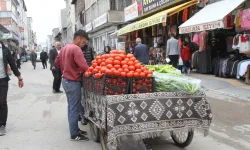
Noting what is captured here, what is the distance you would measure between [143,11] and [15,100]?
37.4 feet

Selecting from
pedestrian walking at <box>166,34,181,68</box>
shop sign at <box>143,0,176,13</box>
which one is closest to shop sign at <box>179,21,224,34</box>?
pedestrian walking at <box>166,34,181,68</box>

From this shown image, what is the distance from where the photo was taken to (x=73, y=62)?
5293mm

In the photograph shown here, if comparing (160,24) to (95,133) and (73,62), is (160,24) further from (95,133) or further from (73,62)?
(95,133)

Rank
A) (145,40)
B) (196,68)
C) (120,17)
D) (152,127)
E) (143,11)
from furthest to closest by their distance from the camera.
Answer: (120,17), (145,40), (143,11), (196,68), (152,127)

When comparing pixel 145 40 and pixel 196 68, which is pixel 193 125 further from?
pixel 145 40

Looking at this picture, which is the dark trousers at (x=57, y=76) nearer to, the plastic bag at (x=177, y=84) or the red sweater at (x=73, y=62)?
the red sweater at (x=73, y=62)

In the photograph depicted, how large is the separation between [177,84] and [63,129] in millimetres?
2822

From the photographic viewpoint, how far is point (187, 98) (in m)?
4.38

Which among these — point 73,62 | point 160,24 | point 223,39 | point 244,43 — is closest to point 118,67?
point 73,62

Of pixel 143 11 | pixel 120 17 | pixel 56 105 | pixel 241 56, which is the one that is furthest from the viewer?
pixel 120 17

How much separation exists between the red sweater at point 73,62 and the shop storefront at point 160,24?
363 inches

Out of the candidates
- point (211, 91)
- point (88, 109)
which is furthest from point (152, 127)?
point (211, 91)

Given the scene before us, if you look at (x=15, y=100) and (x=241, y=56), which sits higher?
(x=241, y=56)

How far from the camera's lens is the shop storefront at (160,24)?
1420 centimetres
